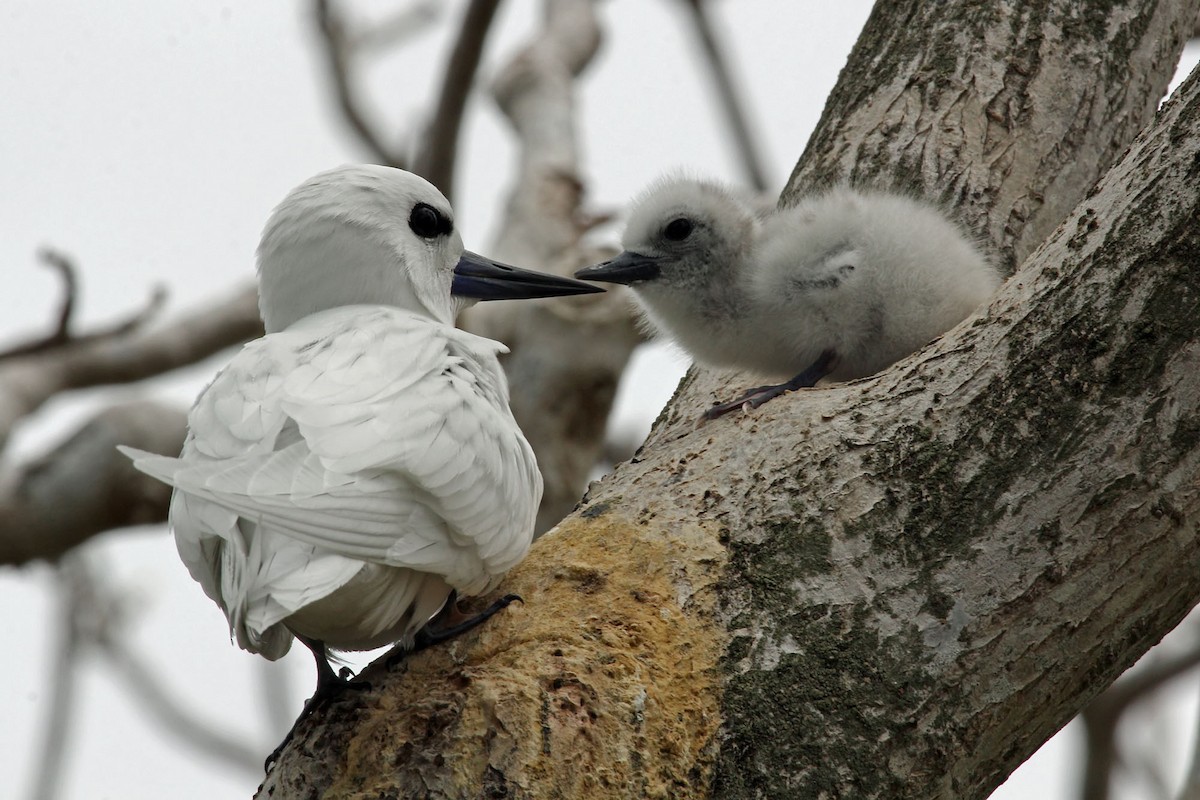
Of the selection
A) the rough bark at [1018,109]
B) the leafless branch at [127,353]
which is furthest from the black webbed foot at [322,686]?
the leafless branch at [127,353]

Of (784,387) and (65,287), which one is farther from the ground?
(784,387)

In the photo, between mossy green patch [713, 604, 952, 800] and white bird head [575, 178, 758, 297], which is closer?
mossy green patch [713, 604, 952, 800]

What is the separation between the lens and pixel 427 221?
418cm

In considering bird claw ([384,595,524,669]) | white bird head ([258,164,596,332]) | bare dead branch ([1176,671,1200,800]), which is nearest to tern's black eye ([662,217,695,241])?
white bird head ([258,164,596,332])

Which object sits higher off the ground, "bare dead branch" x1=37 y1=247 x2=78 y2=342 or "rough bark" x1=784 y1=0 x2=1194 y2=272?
"rough bark" x1=784 y1=0 x2=1194 y2=272

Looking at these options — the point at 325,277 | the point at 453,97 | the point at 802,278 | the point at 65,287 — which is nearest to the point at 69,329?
the point at 65,287

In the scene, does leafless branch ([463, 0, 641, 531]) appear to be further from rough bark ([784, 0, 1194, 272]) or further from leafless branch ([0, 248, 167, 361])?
rough bark ([784, 0, 1194, 272])

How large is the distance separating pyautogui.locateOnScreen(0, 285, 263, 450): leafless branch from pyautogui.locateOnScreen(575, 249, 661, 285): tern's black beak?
13.2ft

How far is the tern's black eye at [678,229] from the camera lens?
4.50 meters

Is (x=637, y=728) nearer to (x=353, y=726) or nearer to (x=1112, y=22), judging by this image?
(x=353, y=726)

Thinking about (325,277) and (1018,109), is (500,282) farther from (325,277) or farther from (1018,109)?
(1018,109)

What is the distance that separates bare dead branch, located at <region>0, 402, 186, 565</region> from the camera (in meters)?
7.26

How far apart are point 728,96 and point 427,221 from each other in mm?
6390

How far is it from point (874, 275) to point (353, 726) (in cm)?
202
